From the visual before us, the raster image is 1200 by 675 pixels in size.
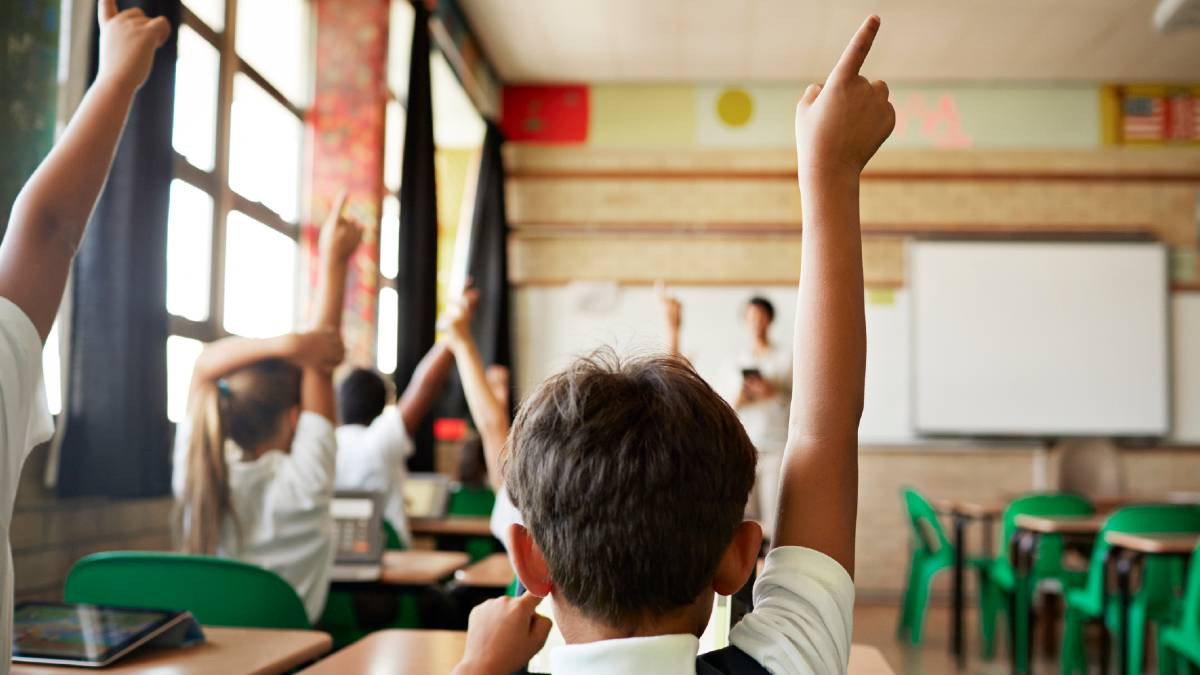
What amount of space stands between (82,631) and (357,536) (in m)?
1.29

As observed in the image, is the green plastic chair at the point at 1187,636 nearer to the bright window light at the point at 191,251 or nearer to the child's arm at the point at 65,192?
the child's arm at the point at 65,192

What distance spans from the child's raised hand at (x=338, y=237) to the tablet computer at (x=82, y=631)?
81 centimetres

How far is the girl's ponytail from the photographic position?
2.16 meters

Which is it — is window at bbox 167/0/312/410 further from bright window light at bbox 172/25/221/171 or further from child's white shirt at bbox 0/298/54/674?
child's white shirt at bbox 0/298/54/674

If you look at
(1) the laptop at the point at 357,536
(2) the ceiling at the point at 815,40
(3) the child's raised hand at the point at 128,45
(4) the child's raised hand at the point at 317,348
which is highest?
(2) the ceiling at the point at 815,40

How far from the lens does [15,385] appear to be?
3.23 feet

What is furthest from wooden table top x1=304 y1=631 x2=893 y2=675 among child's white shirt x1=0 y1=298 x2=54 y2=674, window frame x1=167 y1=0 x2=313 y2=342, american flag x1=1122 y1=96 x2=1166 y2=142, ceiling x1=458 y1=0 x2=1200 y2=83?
american flag x1=1122 y1=96 x2=1166 y2=142

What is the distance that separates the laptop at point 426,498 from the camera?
4035 millimetres

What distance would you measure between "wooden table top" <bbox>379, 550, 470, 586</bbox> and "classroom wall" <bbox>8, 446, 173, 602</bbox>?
76cm

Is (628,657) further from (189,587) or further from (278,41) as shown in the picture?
(278,41)

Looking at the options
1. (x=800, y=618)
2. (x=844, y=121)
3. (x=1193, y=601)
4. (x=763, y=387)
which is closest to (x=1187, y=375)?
(x=763, y=387)

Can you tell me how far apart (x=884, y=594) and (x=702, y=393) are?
268 inches

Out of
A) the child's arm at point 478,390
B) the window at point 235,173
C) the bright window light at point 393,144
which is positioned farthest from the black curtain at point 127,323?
the bright window light at point 393,144

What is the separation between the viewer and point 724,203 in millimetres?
7457
